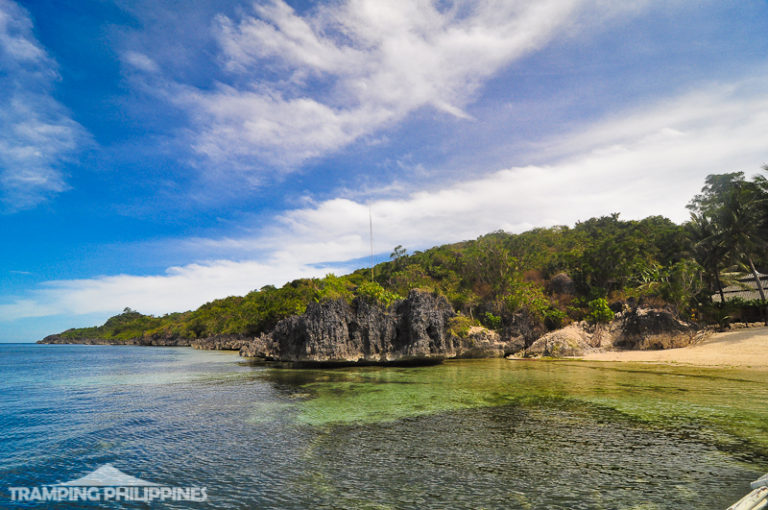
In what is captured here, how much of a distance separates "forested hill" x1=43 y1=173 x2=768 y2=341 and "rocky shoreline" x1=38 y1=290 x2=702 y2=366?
7.34 ft

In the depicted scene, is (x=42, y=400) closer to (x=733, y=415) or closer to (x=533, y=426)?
(x=533, y=426)

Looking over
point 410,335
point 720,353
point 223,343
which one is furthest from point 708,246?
point 223,343

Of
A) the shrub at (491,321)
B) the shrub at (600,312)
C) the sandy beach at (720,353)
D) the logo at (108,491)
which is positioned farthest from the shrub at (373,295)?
the logo at (108,491)

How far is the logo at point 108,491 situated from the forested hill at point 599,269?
29809 millimetres

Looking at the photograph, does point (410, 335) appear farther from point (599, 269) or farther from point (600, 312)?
point (599, 269)

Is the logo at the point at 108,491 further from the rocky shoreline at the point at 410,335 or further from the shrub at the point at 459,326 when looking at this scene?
the shrub at the point at 459,326

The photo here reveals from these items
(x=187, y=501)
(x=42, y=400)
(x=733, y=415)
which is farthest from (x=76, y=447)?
(x=733, y=415)

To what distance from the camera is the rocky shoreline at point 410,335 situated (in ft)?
122

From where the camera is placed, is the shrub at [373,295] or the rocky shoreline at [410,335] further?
the shrub at [373,295]

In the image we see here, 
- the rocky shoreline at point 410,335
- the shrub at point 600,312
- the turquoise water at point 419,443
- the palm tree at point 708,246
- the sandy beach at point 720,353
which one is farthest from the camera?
the shrub at point 600,312

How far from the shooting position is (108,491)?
8773 millimetres

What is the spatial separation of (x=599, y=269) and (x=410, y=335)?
30848 mm

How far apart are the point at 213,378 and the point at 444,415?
Answer: 2245 cm

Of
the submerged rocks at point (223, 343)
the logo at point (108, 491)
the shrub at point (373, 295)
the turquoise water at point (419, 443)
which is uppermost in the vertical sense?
the shrub at point (373, 295)
